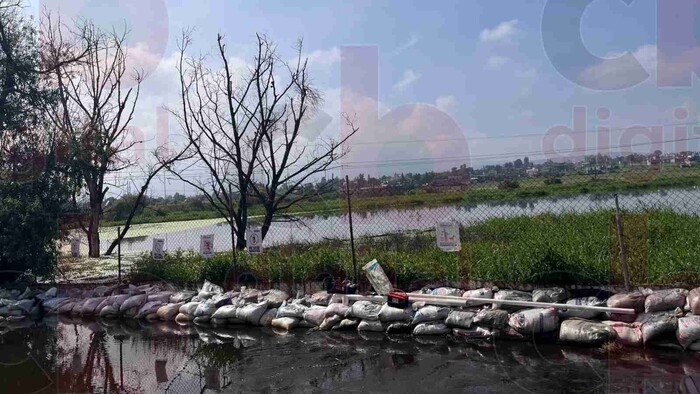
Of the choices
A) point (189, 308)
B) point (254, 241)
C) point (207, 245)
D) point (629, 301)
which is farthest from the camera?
point (207, 245)

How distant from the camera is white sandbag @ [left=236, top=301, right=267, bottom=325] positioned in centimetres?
712

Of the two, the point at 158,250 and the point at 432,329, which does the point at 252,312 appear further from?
the point at 158,250

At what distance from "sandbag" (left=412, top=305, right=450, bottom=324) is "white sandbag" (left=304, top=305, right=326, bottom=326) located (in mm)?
1153

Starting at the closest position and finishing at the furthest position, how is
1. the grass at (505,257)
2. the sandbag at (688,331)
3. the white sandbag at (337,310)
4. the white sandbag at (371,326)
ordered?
the sandbag at (688,331)
the grass at (505,257)
the white sandbag at (371,326)
the white sandbag at (337,310)

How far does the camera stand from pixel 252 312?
23.4ft

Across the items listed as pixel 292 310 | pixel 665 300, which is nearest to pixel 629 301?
pixel 665 300

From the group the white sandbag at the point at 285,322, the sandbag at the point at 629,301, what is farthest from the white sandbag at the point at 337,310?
the sandbag at the point at 629,301

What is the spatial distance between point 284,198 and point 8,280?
600 cm

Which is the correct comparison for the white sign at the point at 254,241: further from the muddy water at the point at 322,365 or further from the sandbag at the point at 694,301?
the sandbag at the point at 694,301

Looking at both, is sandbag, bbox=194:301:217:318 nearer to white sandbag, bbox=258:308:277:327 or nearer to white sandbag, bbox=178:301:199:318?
white sandbag, bbox=178:301:199:318

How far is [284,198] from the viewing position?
13.9 meters

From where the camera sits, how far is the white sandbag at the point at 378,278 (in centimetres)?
680

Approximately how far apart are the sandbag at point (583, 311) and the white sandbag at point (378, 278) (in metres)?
1.97

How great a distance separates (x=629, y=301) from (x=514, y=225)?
5330mm
